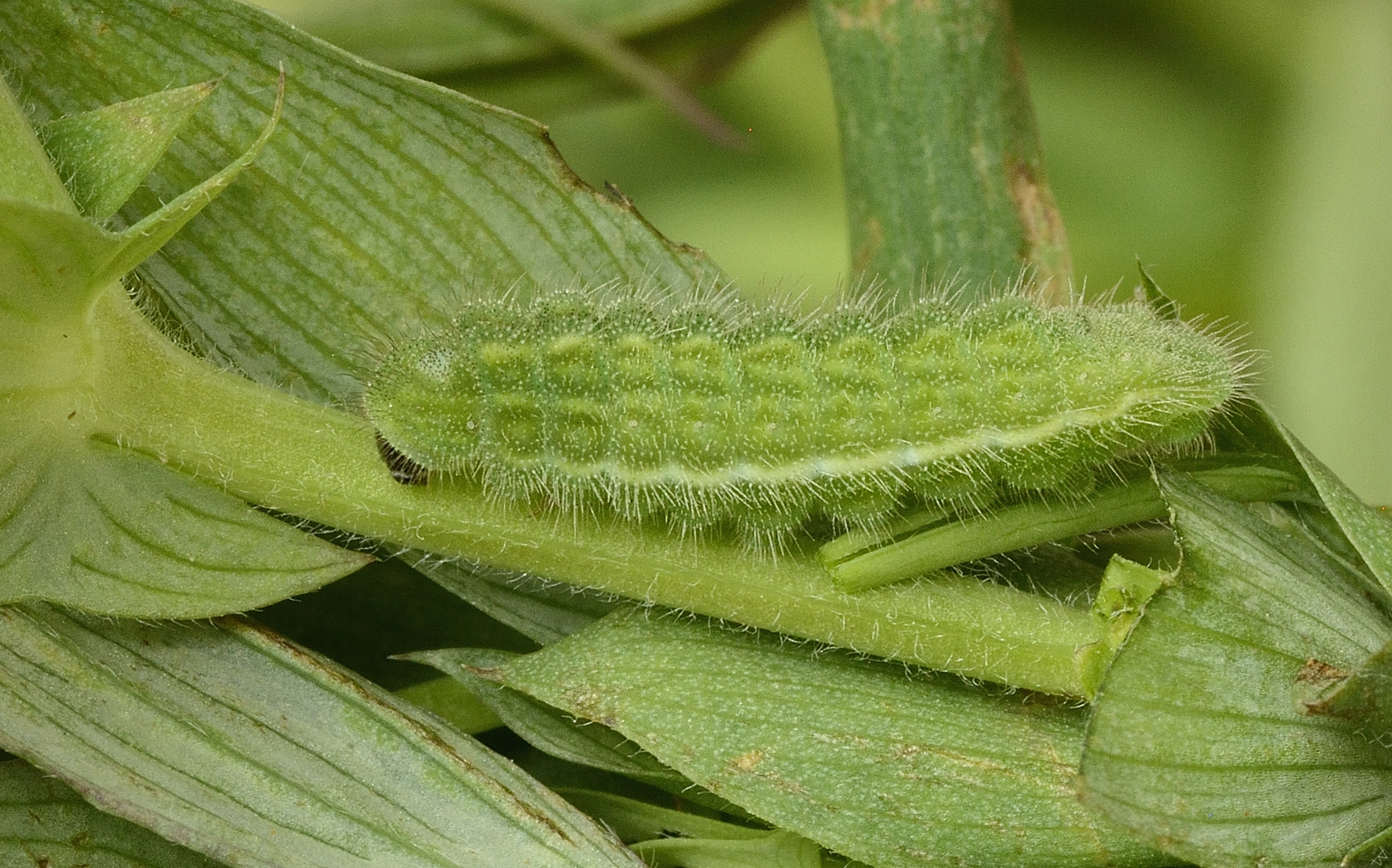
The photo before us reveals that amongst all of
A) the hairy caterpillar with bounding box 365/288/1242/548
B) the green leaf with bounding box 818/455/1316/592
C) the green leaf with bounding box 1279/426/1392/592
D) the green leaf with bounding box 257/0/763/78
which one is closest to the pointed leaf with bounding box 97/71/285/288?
the hairy caterpillar with bounding box 365/288/1242/548

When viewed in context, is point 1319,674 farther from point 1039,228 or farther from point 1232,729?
point 1039,228

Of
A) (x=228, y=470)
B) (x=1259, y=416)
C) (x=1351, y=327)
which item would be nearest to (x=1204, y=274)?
(x=1351, y=327)

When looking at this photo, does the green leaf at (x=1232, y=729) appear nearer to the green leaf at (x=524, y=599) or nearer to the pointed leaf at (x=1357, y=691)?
the pointed leaf at (x=1357, y=691)

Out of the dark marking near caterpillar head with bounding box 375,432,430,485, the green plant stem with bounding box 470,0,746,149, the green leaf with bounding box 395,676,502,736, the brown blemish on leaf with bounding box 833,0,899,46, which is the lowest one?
the green leaf with bounding box 395,676,502,736

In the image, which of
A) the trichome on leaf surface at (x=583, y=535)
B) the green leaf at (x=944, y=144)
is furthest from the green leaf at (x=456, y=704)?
the green leaf at (x=944, y=144)

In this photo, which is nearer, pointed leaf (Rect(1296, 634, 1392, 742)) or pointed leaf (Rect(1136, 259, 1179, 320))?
pointed leaf (Rect(1296, 634, 1392, 742))

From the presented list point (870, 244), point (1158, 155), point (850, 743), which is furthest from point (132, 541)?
point (1158, 155)

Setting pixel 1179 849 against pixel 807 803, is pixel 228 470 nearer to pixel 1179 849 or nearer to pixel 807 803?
pixel 807 803

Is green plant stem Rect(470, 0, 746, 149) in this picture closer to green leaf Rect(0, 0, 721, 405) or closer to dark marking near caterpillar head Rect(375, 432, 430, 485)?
green leaf Rect(0, 0, 721, 405)
